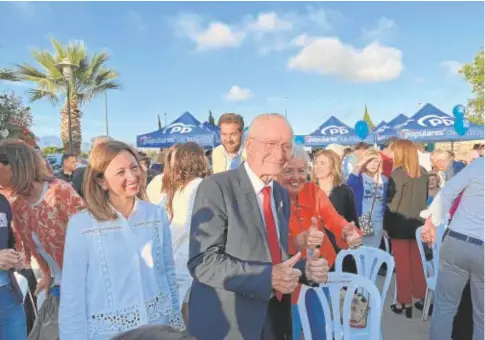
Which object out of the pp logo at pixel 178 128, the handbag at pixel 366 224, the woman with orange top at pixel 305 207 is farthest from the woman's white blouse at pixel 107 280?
the pp logo at pixel 178 128

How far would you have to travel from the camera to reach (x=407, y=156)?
4.55m

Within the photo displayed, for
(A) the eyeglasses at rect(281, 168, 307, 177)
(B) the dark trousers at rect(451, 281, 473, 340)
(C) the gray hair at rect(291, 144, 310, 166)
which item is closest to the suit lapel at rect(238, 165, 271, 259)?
(A) the eyeglasses at rect(281, 168, 307, 177)

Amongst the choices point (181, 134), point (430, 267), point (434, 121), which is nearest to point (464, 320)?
point (430, 267)

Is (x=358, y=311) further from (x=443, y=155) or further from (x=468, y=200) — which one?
(x=443, y=155)

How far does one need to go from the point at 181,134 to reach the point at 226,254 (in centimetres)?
1096

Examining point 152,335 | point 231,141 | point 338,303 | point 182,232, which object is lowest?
point 338,303

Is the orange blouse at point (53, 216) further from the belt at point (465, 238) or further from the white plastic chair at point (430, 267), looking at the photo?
the white plastic chair at point (430, 267)

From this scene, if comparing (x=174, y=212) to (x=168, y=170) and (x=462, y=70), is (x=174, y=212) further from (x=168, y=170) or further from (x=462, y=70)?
(x=462, y=70)

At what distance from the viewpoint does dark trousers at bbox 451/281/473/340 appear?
11.1 ft

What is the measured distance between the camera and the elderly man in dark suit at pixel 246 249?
1531 mm

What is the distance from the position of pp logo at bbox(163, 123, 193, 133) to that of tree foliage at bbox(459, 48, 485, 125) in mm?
14409

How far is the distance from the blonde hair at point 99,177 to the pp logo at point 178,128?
1053 cm

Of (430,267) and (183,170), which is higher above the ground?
(183,170)

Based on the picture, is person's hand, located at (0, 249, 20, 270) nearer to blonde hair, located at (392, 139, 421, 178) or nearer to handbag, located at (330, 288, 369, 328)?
handbag, located at (330, 288, 369, 328)
